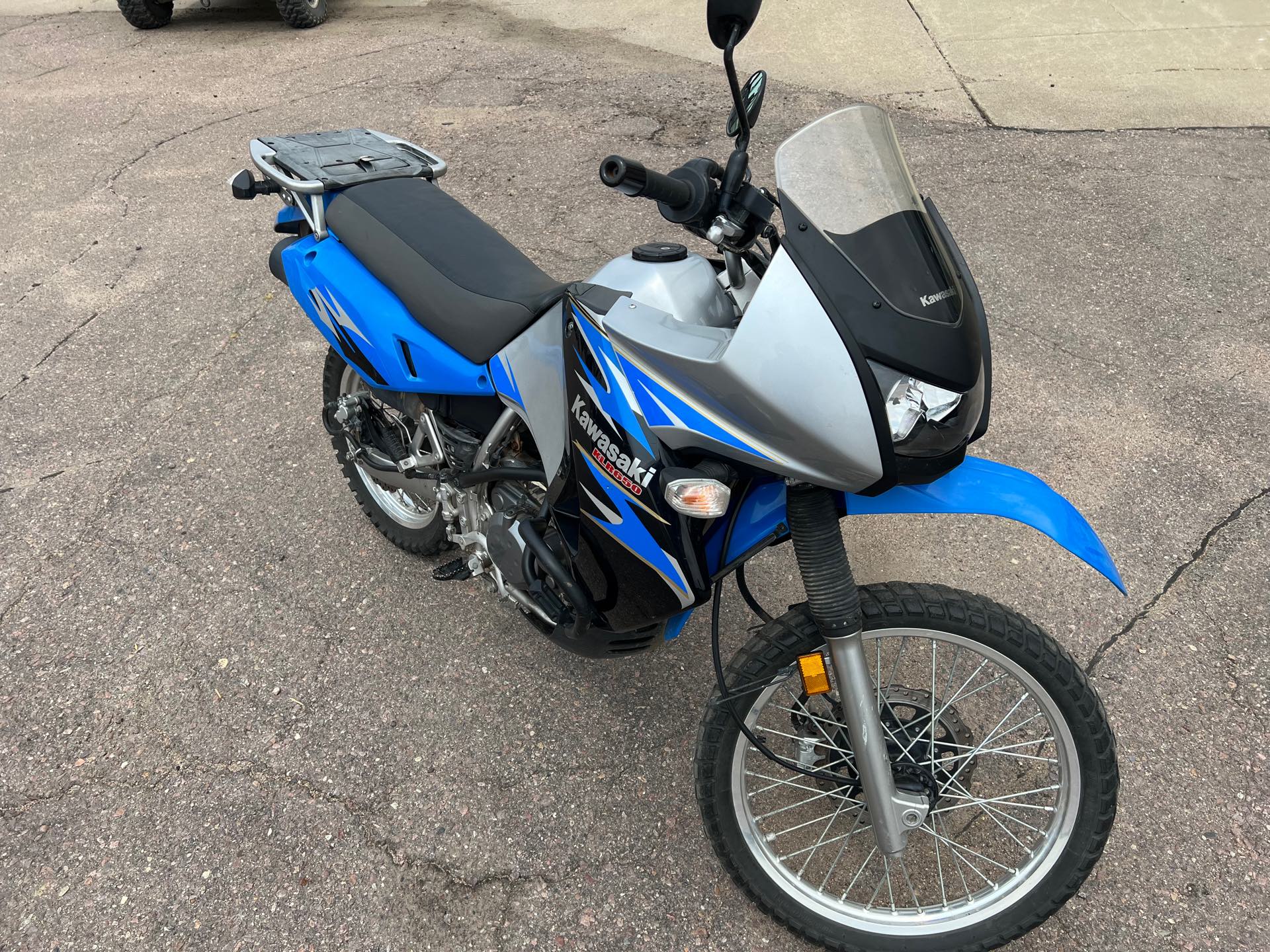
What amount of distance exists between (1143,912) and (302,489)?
2.90 meters

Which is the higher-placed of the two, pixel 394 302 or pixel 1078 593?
pixel 394 302

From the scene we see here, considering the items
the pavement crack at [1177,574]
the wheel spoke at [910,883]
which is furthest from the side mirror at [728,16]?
the pavement crack at [1177,574]

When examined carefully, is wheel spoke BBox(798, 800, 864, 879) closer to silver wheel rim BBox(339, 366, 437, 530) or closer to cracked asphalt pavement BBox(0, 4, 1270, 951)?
cracked asphalt pavement BBox(0, 4, 1270, 951)

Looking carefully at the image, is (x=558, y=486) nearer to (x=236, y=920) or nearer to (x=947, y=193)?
(x=236, y=920)

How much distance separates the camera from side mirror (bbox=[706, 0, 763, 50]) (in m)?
1.39

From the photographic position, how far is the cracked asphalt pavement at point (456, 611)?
2088 millimetres

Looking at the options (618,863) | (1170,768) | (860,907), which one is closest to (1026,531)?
(1170,768)

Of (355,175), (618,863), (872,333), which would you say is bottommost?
(618,863)

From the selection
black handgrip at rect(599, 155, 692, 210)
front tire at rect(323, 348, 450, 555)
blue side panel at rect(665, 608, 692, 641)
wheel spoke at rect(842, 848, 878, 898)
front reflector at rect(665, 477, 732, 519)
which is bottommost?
wheel spoke at rect(842, 848, 878, 898)

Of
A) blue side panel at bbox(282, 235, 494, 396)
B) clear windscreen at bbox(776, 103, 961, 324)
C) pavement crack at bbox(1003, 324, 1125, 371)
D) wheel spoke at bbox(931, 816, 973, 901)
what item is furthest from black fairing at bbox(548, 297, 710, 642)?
pavement crack at bbox(1003, 324, 1125, 371)

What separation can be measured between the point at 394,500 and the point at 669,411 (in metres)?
1.69

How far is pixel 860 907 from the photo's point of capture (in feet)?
6.41

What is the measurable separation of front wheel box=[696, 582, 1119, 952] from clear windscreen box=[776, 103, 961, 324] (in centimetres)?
62

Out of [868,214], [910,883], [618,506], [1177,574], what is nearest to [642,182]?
[868,214]
